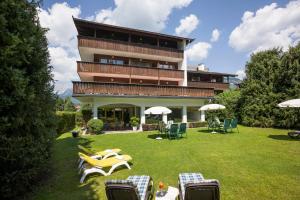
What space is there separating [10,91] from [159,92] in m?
16.4

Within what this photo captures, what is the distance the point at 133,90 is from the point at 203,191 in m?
16.1

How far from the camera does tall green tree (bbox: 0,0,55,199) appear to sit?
4.55 m

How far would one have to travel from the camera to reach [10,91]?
15.8 ft

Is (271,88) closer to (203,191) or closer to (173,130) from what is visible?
(173,130)

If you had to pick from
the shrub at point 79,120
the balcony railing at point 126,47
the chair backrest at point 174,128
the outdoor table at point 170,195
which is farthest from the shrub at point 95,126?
the outdoor table at point 170,195

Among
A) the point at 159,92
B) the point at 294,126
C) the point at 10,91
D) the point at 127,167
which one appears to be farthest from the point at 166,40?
the point at 10,91

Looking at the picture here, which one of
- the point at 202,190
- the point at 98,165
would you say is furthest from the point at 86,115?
the point at 202,190

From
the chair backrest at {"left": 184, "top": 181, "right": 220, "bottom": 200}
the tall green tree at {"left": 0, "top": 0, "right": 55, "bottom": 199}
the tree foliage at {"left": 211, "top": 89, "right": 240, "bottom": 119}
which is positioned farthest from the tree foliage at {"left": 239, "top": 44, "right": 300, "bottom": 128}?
the tall green tree at {"left": 0, "top": 0, "right": 55, "bottom": 199}

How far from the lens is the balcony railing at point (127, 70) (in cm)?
2019

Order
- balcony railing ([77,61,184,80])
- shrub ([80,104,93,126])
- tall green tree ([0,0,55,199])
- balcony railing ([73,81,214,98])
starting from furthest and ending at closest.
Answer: shrub ([80,104,93,126]) < balcony railing ([77,61,184,80]) < balcony railing ([73,81,214,98]) < tall green tree ([0,0,55,199])

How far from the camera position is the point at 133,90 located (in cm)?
1944

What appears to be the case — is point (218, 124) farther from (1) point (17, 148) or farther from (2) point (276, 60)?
(1) point (17, 148)

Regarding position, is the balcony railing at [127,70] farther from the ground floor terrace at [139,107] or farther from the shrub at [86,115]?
the shrub at [86,115]

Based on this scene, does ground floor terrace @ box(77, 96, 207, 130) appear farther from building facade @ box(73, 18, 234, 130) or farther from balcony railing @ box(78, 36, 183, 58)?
balcony railing @ box(78, 36, 183, 58)
